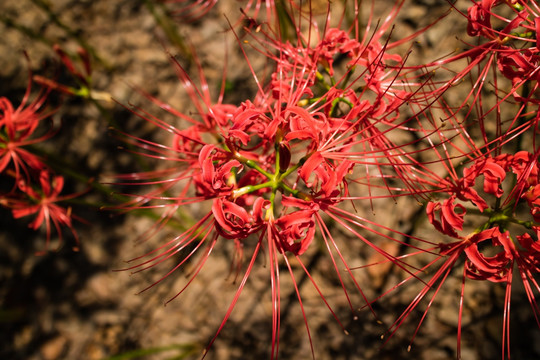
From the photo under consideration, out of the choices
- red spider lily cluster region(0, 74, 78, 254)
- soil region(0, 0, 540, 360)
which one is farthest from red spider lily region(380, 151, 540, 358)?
red spider lily cluster region(0, 74, 78, 254)


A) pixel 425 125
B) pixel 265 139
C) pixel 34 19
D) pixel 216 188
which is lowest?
pixel 216 188

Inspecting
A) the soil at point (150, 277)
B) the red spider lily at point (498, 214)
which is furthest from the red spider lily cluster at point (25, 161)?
the red spider lily at point (498, 214)

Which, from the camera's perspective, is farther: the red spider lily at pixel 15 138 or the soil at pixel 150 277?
the soil at pixel 150 277

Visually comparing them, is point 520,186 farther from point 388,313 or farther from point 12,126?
point 12,126

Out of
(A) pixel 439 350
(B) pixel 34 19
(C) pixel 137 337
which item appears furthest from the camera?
(B) pixel 34 19

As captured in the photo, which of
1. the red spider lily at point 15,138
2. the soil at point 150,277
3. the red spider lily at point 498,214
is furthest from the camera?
the soil at point 150,277

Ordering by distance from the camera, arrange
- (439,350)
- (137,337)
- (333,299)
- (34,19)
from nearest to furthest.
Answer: (439,350), (333,299), (137,337), (34,19)

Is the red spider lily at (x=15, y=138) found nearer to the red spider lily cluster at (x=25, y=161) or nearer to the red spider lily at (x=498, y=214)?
the red spider lily cluster at (x=25, y=161)

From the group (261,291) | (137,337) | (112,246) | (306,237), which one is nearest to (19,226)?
(112,246)

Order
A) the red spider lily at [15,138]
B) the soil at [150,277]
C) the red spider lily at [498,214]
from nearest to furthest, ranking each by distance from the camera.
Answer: the red spider lily at [498,214], the red spider lily at [15,138], the soil at [150,277]

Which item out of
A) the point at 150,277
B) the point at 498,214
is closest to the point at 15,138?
the point at 150,277
